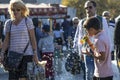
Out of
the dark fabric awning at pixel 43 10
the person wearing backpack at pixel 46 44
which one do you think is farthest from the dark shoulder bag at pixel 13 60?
the dark fabric awning at pixel 43 10

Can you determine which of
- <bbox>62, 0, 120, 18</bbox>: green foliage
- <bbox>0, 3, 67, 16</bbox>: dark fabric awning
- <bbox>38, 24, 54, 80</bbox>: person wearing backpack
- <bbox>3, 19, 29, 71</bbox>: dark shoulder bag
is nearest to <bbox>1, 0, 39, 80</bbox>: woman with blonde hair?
<bbox>3, 19, 29, 71</bbox>: dark shoulder bag

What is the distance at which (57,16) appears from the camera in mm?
28078

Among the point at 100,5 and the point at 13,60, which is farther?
the point at 100,5

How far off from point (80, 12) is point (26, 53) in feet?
163

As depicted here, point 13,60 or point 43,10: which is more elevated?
point 13,60

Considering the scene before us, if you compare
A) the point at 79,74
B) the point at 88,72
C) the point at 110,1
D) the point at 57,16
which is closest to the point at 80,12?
the point at 110,1

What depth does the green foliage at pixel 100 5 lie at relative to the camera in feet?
184

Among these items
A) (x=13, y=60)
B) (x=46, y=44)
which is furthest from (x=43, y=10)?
(x=13, y=60)

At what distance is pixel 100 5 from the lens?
5678cm

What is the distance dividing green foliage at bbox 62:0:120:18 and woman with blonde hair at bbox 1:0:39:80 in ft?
161

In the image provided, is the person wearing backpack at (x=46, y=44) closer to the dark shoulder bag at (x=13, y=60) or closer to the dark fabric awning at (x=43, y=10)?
the dark shoulder bag at (x=13, y=60)

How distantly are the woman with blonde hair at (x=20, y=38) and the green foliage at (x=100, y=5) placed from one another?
49206 mm

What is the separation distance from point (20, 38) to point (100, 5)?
50.6 meters

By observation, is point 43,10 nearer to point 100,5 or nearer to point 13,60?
point 13,60
